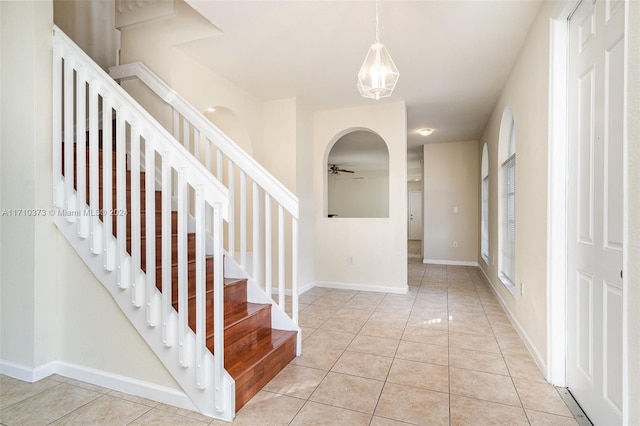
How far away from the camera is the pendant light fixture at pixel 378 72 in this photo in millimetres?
1979

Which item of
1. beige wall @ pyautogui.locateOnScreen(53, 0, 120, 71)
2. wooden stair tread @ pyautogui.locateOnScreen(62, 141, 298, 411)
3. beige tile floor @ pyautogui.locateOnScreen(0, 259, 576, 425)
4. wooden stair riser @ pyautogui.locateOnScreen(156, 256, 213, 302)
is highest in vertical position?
beige wall @ pyautogui.locateOnScreen(53, 0, 120, 71)

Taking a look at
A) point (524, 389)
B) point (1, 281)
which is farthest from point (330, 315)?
point (1, 281)

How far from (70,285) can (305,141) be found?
125 inches

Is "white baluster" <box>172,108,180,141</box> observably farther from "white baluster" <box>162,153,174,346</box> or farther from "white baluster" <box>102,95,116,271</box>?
"white baluster" <box>162,153,174,346</box>

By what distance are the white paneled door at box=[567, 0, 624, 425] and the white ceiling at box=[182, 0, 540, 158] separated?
29.5 inches

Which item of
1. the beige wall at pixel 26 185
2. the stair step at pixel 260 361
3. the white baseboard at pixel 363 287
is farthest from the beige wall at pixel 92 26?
the white baseboard at pixel 363 287

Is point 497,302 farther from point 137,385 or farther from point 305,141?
point 137,385

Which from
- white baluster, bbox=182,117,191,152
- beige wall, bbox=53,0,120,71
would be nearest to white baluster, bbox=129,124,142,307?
white baluster, bbox=182,117,191,152

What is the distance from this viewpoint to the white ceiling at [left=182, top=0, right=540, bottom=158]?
234 centimetres

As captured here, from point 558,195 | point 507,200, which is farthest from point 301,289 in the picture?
point 558,195

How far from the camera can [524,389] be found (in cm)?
200

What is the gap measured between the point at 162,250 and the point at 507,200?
3733 mm

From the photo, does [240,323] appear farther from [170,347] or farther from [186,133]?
[186,133]

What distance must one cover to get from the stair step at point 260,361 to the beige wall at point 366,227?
7.54 feet
